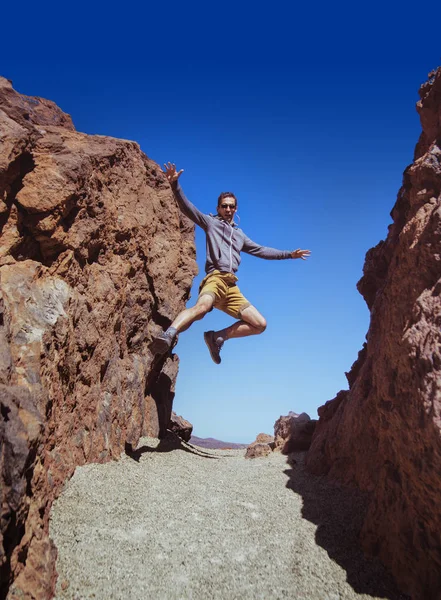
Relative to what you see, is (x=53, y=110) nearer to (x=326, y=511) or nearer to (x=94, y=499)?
(x=94, y=499)

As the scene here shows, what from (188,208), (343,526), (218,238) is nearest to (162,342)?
(218,238)

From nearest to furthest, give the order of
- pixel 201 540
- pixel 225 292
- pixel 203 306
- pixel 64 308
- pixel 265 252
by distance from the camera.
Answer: pixel 201 540
pixel 64 308
pixel 203 306
pixel 225 292
pixel 265 252

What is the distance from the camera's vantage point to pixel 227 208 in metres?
8.21

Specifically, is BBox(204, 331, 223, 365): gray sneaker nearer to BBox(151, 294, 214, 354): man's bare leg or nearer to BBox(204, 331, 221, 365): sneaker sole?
BBox(204, 331, 221, 365): sneaker sole

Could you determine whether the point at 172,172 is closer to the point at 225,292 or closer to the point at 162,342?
the point at 225,292

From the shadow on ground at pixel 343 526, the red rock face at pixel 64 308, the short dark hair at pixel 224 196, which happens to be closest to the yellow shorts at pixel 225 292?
the red rock face at pixel 64 308

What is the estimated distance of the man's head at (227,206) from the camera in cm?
822

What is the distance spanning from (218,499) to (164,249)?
16.1 ft

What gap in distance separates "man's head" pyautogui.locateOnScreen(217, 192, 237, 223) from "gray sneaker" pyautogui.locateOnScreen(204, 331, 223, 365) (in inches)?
88.8

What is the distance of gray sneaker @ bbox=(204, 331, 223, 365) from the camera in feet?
26.4

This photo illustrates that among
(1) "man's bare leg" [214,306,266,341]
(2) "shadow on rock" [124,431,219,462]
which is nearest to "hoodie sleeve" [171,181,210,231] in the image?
(1) "man's bare leg" [214,306,266,341]

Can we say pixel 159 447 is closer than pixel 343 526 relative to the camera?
No

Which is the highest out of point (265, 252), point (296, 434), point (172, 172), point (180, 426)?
point (172, 172)

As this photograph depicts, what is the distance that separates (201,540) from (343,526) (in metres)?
1.73
